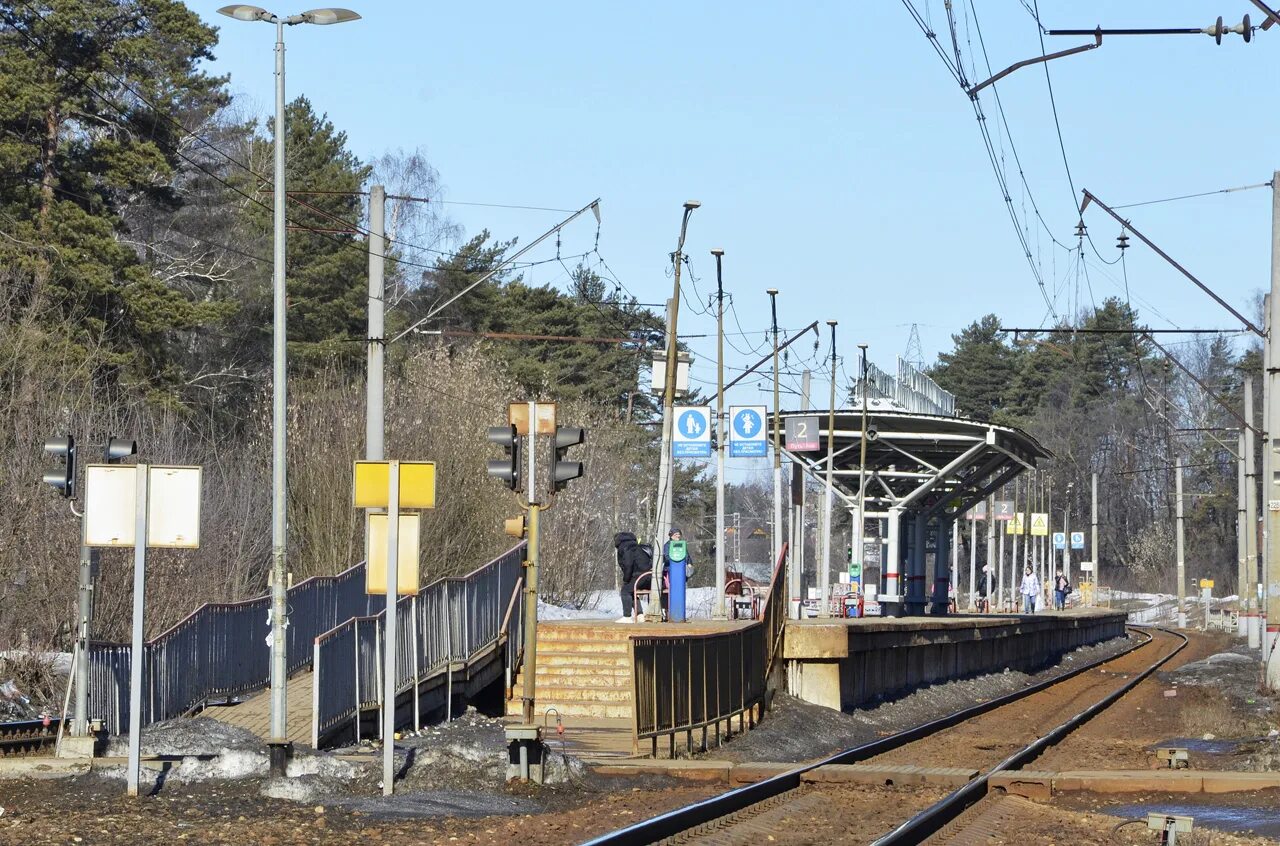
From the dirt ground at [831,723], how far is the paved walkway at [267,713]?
457 cm

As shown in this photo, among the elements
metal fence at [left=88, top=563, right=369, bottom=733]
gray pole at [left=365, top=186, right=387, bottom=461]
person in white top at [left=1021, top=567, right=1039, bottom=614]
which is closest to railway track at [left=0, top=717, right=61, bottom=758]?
metal fence at [left=88, top=563, right=369, bottom=733]

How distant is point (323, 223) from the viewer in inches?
2247

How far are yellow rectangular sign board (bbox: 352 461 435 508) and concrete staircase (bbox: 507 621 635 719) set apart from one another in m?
7.99

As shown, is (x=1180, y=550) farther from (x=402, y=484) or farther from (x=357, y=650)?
(x=402, y=484)

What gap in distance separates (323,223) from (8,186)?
59.9 ft

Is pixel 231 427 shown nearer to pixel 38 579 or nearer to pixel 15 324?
pixel 15 324

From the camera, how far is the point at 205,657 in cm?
2095

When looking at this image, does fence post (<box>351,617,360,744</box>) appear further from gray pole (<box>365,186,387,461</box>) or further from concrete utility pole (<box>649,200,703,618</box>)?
concrete utility pole (<box>649,200,703,618</box>)

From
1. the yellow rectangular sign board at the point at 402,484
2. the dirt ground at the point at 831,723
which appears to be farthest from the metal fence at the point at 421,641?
the dirt ground at the point at 831,723

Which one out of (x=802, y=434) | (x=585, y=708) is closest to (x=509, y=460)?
(x=585, y=708)

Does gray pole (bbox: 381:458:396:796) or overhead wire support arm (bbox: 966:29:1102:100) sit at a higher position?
overhead wire support arm (bbox: 966:29:1102:100)

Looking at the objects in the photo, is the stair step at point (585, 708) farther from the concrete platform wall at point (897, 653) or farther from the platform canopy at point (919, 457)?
the platform canopy at point (919, 457)

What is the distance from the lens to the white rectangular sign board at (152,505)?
14922 mm

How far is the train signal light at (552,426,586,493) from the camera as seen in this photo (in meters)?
15.7
